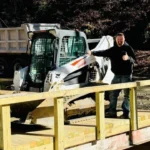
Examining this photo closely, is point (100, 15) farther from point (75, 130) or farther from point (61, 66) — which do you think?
point (75, 130)

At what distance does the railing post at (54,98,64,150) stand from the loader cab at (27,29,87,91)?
425cm

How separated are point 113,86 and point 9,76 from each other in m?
14.9

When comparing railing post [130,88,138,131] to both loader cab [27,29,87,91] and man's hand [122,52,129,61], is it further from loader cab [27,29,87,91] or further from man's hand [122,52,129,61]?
loader cab [27,29,87,91]

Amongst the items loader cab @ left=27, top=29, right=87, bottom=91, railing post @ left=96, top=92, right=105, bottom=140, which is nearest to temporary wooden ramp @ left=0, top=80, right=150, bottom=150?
railing post @ left=96, top=92, right=105, bottom=140

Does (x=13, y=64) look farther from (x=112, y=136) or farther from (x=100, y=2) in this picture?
(x=112, y=136)

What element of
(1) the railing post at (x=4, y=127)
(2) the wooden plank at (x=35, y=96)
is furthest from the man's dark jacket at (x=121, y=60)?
(1) the railing post at (x=4, y=127)

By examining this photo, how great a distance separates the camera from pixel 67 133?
578 cm

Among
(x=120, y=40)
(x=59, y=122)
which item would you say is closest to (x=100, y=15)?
(x=120, y=40)

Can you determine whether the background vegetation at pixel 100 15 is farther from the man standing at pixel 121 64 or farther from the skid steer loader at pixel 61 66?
the man standing at pixel 121 64

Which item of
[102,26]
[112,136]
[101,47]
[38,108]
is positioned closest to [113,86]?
[112,136]

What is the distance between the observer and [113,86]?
632 centimetres

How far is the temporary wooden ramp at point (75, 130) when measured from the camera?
481 cm

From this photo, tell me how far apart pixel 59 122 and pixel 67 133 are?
0.49 metres

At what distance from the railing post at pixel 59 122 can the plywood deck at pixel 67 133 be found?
9 centimetres
